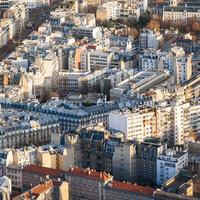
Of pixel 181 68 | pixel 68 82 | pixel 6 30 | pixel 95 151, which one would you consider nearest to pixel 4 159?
pixel 95 151

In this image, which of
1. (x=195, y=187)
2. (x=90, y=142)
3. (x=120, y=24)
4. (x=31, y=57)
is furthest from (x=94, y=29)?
(x=195, y=187)

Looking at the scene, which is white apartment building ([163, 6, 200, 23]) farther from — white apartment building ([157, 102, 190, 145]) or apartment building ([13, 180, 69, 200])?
apartment building ([13, 180, 69, 200])

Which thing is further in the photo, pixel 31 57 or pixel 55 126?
pixel 31 57

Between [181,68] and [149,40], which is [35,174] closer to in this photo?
[181,68]

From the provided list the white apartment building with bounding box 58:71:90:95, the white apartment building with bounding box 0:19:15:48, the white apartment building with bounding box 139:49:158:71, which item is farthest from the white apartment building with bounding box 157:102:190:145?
the white apartment building with bounding box 0:19:15:48

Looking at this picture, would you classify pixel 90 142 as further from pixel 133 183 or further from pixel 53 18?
pixel 53 18
